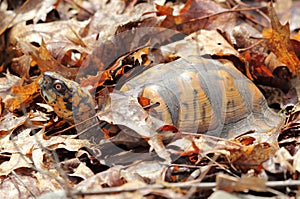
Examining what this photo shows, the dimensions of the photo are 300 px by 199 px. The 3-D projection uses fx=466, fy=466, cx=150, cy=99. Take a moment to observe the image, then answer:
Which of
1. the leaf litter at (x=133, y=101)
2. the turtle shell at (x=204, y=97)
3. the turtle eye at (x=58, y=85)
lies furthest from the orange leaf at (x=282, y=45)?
the turtle eye at (x=58, y=85)

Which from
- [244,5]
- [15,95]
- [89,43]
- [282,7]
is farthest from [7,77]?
[282,7]

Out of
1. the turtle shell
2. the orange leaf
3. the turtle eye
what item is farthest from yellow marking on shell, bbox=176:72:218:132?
the orange leaf

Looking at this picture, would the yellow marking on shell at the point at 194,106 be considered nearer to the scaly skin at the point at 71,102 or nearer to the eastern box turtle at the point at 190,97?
the eastern box turtle at the point at 190,97

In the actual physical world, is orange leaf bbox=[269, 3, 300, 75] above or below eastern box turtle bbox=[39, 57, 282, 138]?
above

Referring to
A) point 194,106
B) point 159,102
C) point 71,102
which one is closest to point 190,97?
point 194,106

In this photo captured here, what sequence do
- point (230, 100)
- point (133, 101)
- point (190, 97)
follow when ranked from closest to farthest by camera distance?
point (133, 101), point (190, 97), point (230, 100)

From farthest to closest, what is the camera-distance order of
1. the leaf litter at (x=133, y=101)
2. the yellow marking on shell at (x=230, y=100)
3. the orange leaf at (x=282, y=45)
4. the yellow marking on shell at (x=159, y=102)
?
the orange leaf at (x=282, y=45), the yellow marking on shell at (x=230, y=100), the yellow marking on shell at (x=159, y=102), the leaf litter at (x=133, y=101)

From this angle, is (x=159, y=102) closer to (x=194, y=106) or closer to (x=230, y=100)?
(x=194, y=106)

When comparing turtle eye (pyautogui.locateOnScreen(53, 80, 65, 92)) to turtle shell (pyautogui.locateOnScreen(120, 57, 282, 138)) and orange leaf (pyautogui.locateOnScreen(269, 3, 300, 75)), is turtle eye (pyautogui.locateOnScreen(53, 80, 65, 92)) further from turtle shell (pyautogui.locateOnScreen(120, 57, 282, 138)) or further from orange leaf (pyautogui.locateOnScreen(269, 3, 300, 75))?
orange leaf (pyautogui.locateOnScreen(269, 3, 300, 75))

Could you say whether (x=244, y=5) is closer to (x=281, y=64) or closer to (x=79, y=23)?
(x=281, y=64)
